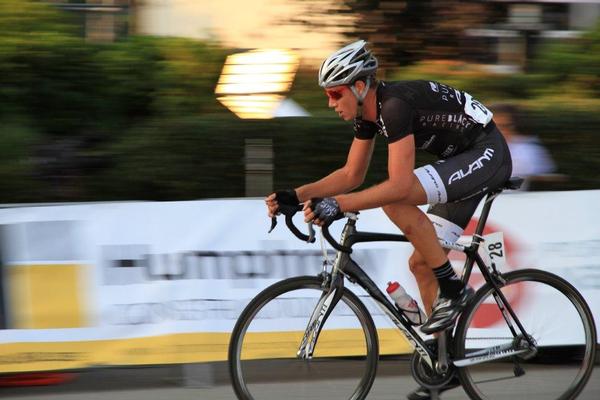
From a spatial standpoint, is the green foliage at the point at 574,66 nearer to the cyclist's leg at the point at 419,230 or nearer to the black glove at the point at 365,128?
the black glove at the point at 365,128

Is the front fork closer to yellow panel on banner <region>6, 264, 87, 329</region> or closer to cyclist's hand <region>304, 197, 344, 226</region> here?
cyclist's hand <region>304, 197, 344, 226</region>

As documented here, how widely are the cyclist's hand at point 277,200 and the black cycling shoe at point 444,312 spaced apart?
0.88 m

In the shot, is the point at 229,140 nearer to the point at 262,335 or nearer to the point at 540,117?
the point at 540,117

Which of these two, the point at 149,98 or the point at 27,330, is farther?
the point at 149,98

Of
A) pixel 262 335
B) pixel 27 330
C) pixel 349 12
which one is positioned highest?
pixel 349 12

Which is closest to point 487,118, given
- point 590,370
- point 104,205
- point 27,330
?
point 590,370

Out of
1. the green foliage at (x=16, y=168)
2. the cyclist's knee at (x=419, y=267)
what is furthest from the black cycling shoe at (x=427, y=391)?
the green foliage at (x=16, y=168)

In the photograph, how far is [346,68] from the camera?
15.3 ft

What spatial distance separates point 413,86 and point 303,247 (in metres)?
1.89

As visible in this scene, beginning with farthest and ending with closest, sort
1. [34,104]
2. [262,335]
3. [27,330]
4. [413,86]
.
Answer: [34,104] → [27,330] → [262,335] → [413,86]

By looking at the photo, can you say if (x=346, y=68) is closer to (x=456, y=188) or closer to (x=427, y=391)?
(x=456, y=188)

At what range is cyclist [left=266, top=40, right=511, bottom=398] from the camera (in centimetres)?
461

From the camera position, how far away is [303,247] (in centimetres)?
640

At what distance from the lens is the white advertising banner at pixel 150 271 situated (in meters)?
6.12
